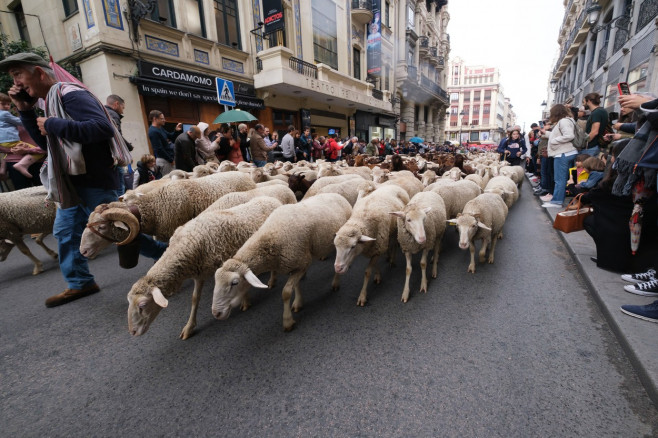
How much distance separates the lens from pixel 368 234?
2.64m

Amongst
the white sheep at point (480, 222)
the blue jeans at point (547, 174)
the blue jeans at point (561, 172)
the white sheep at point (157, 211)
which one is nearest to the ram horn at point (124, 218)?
the white sheep at point (157, 211)

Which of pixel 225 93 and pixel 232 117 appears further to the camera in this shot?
pixel 232 117

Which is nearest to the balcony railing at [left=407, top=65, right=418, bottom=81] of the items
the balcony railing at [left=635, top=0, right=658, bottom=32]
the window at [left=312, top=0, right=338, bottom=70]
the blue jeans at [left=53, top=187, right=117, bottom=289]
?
the window at [left=312, top=0, right=338, bottom=70]

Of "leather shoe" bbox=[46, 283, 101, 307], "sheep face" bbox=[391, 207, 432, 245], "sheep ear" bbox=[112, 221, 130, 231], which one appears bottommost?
"leather shoe" bbox=[46, 283, 101, 307]

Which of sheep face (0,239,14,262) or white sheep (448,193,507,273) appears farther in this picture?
sheep face (0,239,14,262)

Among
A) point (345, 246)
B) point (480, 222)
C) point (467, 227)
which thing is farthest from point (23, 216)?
point (480, 222)

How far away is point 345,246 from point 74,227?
106 inches

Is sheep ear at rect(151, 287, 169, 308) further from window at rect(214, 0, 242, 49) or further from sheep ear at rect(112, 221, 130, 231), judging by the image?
window at rect(214, 0, 242, 49)

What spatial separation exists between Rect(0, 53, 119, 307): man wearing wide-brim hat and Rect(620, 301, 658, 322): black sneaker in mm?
4419

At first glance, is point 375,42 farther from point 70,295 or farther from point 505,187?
point 70,295

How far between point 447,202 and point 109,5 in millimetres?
10559

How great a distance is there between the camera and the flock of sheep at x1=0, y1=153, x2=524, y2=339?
6.45 ft

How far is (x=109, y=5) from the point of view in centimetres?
769

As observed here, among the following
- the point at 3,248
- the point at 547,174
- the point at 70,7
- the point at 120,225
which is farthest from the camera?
the point at 70,7
